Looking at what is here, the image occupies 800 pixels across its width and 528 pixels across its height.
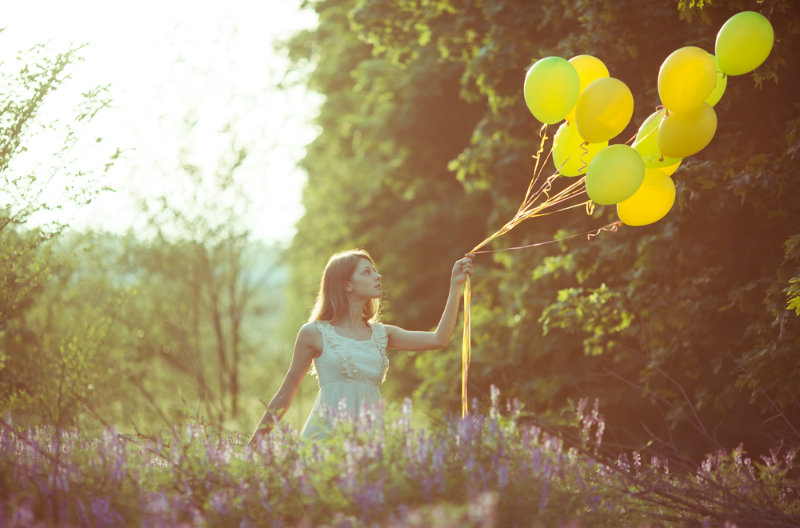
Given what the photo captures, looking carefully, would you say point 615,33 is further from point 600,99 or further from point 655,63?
point 600,99

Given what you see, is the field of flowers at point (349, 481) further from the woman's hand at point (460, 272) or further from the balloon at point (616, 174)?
the balloon at point (616, 174)

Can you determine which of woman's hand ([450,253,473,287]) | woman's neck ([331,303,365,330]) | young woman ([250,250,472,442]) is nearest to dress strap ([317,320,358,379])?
young woman ([250,250,472,442])

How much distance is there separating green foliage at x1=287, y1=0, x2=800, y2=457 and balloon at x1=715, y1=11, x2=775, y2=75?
1.14 meters

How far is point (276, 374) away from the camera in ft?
59.5

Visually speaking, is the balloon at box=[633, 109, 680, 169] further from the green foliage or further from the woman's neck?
the woman's neck

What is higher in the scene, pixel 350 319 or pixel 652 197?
pixel 652 197

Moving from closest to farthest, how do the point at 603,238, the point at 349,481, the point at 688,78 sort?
the point at 349,481 < the point at 688,78 < the point at 603,238

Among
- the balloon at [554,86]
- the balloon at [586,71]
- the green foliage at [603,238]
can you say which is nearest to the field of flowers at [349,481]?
the green foliage at [603,238]

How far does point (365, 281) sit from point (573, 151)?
163cm

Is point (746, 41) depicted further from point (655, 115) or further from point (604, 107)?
point (604, 107)

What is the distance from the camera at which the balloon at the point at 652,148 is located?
190 inches

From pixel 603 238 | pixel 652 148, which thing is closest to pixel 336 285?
pixel 652 148

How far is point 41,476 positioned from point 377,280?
2116 mm

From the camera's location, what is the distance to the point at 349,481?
3.14 m
